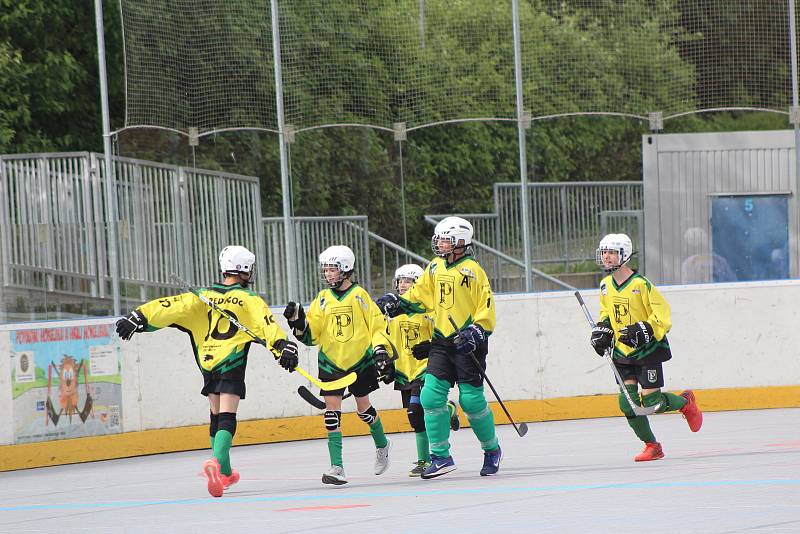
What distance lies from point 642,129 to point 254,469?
5842 mm

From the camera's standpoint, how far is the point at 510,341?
13.3 m

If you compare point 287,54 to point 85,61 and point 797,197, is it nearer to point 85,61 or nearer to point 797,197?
point 797,197

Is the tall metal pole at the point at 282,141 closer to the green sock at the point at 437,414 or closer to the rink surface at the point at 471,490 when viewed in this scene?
the rink surface at the point at 471,490

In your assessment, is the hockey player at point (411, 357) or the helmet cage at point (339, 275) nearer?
the helmet cage at point (339, 275)

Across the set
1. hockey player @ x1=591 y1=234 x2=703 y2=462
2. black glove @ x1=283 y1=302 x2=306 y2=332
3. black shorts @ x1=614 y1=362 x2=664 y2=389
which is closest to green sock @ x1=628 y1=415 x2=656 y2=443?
hockey player @ x1=591 y1=234 x2=703 y2=462

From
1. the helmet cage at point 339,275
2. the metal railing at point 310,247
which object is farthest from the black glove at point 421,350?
the metal railing at point 310,247

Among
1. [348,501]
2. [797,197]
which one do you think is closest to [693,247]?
[797,197]

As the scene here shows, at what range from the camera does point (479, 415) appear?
30.4 ft

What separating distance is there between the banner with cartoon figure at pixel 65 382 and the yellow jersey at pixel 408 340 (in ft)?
9.59

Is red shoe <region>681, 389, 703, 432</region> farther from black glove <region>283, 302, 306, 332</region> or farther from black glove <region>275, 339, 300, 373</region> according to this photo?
black glove <region>275, 339, 300, 373</region>

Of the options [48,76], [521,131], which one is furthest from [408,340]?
[48,76]

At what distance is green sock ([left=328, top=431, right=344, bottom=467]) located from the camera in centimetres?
930

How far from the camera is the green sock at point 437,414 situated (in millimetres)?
9172

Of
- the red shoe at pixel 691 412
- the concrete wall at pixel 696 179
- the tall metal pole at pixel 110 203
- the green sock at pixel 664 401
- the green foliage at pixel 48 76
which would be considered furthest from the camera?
the green foliage at pixel 48 76
